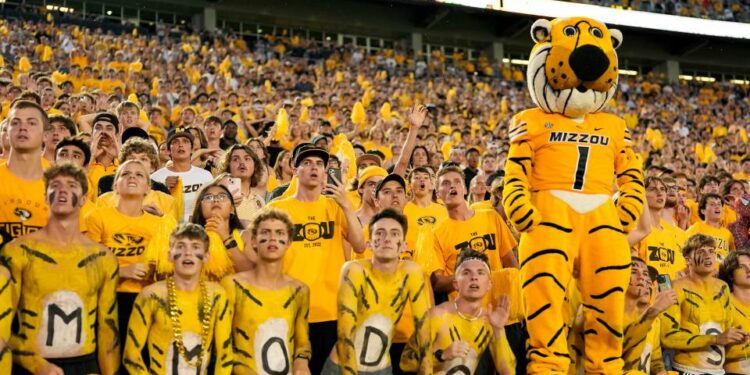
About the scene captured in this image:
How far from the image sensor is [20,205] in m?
3.99

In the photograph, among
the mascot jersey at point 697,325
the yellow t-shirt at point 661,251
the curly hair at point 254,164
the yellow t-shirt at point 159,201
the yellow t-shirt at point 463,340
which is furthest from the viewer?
the yellow t-shirt at point 661,251

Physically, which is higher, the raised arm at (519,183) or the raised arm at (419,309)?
the raised arm at (519,183)

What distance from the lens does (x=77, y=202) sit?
3.77 metres

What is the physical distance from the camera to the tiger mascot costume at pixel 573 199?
157 inches

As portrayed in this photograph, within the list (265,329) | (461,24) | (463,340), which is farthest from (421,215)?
(461,24)

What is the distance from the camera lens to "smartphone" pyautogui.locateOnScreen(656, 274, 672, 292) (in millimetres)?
5457

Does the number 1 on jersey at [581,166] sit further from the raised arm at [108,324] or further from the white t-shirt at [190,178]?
the white t-shirt at [190,178]

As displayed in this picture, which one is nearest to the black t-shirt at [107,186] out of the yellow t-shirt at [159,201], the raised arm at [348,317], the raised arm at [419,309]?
the yellow t-shirt at [159,201]

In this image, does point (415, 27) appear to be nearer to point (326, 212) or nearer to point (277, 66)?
point (277, 66)

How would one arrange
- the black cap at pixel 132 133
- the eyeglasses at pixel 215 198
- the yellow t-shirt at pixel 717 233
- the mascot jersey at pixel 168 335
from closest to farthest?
the mascot jersey at pixel 168 335 < the eyeglasses at pixel 215 198 < the black cap at pixel 132 133 < the yellow t-shirt at pixel 717 233

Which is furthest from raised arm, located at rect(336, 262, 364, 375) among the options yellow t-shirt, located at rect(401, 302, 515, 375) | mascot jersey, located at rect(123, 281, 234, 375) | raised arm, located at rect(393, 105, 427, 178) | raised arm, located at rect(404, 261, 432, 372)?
raised arm, located at rect(393, 105, 427, 178)

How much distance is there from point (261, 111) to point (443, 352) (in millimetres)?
6292

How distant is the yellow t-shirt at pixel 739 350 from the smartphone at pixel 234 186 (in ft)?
11.0

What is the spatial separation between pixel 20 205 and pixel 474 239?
2.50m
